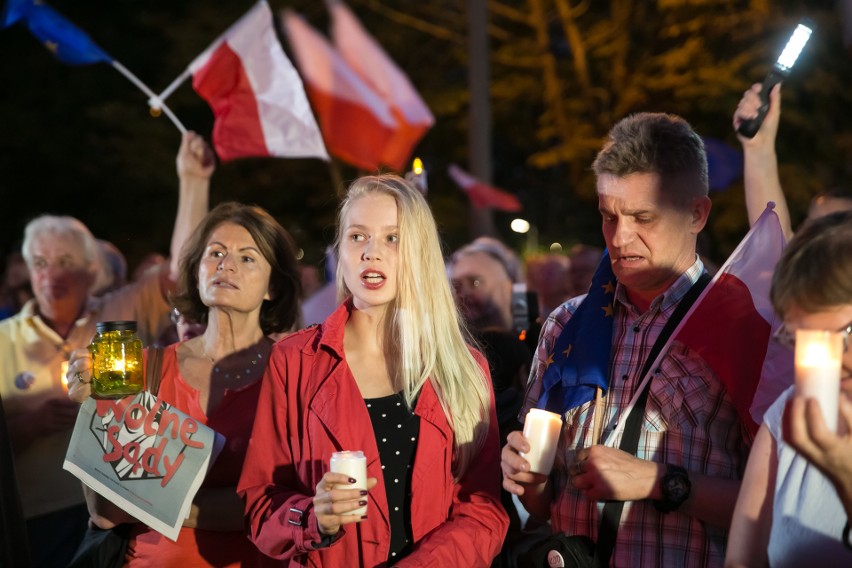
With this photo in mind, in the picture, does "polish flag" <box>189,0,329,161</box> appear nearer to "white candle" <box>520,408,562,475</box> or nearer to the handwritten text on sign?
the handwritten text on sign

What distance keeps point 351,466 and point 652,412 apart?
3.28ft

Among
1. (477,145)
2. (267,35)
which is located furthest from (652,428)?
(477,145)

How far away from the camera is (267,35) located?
7.38 metres

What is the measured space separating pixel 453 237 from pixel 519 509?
50.8 ft

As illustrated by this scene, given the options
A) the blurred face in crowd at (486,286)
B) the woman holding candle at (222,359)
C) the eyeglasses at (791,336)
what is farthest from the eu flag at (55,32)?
the eyeglasses at (791,336)

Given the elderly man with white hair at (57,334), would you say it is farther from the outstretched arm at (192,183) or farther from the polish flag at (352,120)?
the polish flag at (352,120)

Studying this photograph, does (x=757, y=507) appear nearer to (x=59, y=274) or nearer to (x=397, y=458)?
(x=397, y=458)

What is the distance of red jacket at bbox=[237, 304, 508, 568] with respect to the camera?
3453mm

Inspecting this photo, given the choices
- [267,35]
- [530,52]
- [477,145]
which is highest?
[530,52]

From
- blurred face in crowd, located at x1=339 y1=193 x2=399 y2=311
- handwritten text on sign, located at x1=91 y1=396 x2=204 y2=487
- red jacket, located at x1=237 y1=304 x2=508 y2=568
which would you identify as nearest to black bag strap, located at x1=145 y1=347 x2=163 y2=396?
handwritten text on sign, located at x1=91 y1=396 x2=204 y2=487

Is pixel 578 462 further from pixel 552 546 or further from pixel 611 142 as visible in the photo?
pixel 611 142

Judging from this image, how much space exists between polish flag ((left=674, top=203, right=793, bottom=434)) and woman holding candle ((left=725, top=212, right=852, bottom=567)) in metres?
0.54

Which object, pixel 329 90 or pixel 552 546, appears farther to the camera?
pixel 329 90

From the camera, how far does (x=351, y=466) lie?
3043 millimetres
